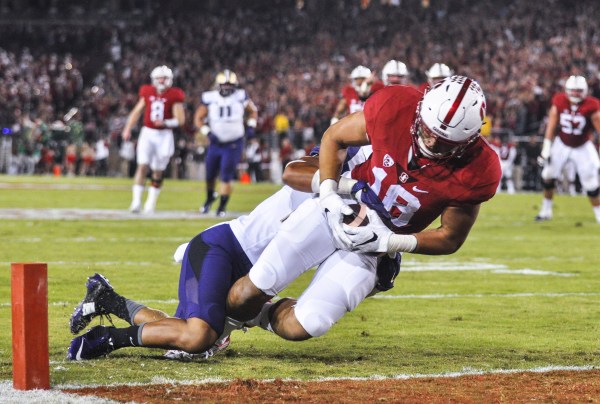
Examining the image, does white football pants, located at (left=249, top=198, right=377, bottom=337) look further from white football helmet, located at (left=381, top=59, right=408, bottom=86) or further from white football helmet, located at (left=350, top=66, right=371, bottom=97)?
white football helmet, located at (left=350, top=66, right=371, bottom=97)

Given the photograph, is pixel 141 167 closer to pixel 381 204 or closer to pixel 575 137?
pixel 575 137

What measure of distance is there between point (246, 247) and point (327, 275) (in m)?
0.40

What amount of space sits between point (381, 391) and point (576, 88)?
1004 centimetres

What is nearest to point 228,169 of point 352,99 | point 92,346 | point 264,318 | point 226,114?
point 226,114

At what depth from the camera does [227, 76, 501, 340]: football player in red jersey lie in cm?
419

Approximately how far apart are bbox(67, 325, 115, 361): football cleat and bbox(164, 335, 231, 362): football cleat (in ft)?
0.82

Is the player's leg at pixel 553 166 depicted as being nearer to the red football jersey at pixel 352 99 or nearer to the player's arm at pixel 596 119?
the player's arm at pixel 596 119

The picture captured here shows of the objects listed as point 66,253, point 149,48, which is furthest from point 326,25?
point 66,253

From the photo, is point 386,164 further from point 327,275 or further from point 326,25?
point 326,25

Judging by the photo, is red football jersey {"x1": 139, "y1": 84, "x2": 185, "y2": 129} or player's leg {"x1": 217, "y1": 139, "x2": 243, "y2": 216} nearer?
player's leg {"x1": 217, "y1": 139, "x2": 243, "y2": 216}

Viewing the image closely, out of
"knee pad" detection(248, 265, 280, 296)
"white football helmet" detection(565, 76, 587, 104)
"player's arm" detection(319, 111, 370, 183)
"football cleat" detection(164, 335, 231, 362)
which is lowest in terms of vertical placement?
"football cleat" detection(164, 335, 231, 362)

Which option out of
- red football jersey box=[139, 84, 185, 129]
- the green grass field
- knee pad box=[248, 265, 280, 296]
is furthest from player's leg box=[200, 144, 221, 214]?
knee pad box=[248, 265, 280, 296]

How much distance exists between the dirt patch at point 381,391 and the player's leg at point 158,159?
385 inches

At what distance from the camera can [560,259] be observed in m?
9.20
